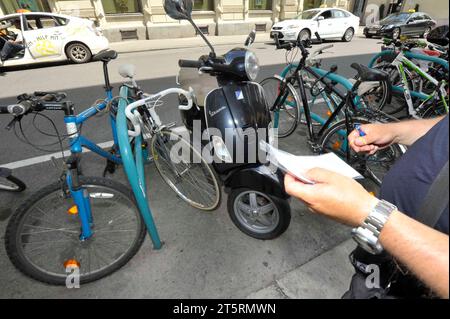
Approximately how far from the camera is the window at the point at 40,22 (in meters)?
6.76

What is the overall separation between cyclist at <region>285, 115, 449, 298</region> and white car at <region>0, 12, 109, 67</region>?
8733mm

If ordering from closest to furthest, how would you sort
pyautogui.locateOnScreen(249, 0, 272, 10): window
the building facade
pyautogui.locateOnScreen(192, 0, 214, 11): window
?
the building facade → pyautogui.locateOnScreen(192, 0, 214, 11): window → pyautogui.locateOnScreen(249, 0, 272, 10): window

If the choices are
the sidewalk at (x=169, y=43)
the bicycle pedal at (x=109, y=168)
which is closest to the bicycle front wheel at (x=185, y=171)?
the bicycle pedal at (x=109, y=168)

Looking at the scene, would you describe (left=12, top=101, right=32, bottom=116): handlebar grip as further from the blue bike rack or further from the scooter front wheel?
the scooter front wheel

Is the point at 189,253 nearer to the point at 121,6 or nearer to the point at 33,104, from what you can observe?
the point at 33,104

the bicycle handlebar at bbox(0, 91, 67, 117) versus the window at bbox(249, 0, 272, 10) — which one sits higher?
the window at bbox(249, 0, 272, 10)

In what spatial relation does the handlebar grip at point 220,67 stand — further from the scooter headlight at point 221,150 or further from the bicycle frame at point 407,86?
the bicycle frame at point 407,86

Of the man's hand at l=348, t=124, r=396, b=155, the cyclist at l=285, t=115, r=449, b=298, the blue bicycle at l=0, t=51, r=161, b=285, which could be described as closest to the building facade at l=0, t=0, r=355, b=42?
the blue bicycle at l=0, t=51, r=161, b=285

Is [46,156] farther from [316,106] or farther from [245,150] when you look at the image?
[316,106]

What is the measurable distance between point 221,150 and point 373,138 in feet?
3.46

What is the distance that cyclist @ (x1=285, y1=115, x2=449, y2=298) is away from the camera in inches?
24.6

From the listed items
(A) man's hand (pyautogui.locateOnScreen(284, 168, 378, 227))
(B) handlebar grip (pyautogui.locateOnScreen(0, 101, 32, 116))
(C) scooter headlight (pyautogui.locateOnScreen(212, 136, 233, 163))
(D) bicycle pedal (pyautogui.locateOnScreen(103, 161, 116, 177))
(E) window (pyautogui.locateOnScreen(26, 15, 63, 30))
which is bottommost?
(D) bicycle pedal (pyautogui.locateOnScreen(103, 161, 116, 177))

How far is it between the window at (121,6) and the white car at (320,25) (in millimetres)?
7118

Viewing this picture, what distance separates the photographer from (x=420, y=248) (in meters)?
0.63
